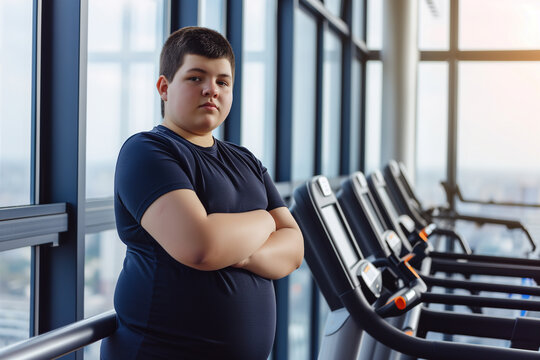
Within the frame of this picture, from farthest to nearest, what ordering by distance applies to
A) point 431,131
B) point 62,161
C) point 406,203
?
1. point 431,131
2. point 406,203
3. point 62,161

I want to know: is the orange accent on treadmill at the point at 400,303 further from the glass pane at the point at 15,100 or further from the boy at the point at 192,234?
the glass pane at the point at 15,100

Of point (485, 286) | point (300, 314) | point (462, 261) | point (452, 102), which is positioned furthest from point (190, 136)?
point (452, 102)

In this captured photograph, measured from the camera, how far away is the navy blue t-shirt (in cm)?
109

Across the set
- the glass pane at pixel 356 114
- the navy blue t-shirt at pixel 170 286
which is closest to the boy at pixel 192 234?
the navy blue t-shirt at pixel 170 286

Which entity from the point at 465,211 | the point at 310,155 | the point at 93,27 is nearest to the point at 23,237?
the point at 93,27

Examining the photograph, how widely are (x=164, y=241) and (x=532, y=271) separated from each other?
1.93 meters

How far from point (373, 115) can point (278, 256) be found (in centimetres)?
529

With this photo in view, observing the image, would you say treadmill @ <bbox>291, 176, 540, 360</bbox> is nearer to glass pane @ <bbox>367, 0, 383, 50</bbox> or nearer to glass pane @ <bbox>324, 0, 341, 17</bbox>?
glass pane @ <bbox>324, 0, 341, 17</bbox>

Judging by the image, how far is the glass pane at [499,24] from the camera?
237 inches

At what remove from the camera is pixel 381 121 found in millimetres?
6043

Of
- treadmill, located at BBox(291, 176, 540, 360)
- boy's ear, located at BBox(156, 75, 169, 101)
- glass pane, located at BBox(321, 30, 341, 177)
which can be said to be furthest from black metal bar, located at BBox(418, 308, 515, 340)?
glass pane, located at BBox(321, 30, 341, 177)

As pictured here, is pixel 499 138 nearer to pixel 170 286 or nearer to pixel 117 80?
pixel 117 80

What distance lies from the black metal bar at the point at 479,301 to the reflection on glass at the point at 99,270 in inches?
39.1

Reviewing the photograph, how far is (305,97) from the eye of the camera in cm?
416
